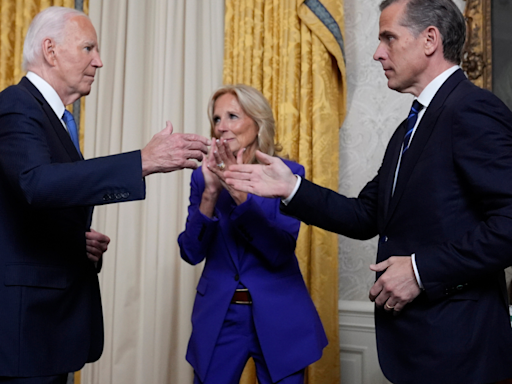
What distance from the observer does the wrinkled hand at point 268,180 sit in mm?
1972

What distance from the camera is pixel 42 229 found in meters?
1.80

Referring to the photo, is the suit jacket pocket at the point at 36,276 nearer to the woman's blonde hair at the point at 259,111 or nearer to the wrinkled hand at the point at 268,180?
the wrinkled hand at the point at 268,180

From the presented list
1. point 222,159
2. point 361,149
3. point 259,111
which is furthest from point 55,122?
point 361,149

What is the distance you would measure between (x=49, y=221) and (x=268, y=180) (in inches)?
30.2

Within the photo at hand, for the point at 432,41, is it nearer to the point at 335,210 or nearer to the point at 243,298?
the point at 335,210

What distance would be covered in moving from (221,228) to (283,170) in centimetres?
58

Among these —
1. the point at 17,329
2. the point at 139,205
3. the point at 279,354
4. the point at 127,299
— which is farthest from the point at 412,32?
the point at 127,299

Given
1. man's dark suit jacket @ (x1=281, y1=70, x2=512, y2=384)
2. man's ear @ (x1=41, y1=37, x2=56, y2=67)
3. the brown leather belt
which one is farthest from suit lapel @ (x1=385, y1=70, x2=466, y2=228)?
man's ear @ (x1=41, y1=37, x2=56, y2=67)

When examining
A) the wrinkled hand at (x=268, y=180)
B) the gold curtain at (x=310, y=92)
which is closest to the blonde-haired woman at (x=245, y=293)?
the wrinkled hand at (x=268, y=180)

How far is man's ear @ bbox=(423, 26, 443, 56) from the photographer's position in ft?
6.31

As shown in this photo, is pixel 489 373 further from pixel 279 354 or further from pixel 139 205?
pixel 139 205

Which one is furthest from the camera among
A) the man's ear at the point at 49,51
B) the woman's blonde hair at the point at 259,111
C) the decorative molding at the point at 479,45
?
the decorative molding at the point at 479,45

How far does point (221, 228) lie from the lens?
2445mm

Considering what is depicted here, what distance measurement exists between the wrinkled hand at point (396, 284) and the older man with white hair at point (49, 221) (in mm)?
751
